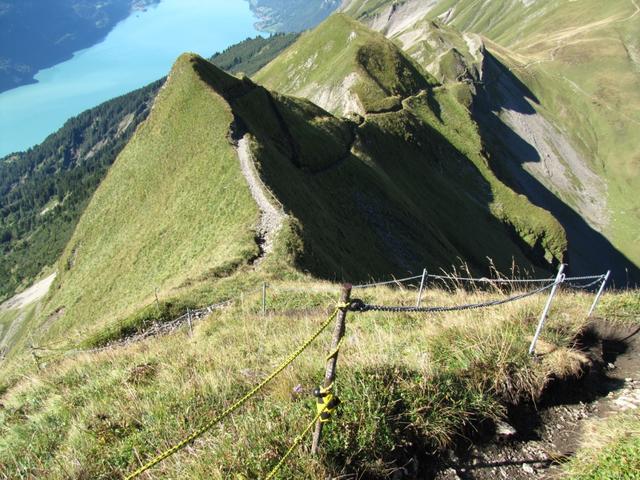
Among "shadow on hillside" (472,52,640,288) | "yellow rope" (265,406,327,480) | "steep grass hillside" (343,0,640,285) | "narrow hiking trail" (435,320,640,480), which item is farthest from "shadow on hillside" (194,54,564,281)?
"steep grass hillside" (343,0,640,285)

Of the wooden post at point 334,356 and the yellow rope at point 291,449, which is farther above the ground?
the wooden post at point 334,356

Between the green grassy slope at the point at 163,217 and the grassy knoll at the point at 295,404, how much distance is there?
1876cm

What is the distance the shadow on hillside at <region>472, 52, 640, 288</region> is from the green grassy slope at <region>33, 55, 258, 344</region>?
6987 centimetres

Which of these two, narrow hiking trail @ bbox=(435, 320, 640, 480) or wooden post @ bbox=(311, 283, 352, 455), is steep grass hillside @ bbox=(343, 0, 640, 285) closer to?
narrow hiking trail @ bbox=(435, 320, 640, 480)

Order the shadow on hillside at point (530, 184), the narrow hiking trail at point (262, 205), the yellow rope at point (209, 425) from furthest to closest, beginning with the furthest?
the shadow on hillside at point (530, 184) < the narrow hiking trail at point (262, 205) < the yellow rope at point (209, 425)

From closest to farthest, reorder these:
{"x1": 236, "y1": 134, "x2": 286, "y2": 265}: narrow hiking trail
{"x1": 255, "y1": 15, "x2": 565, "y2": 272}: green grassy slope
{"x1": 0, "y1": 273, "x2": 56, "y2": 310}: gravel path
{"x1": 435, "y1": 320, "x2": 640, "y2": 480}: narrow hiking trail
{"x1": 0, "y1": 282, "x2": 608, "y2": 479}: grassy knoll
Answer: {"x1": 0, "y1": 282, "x2": 608, "y2": 479}: grassy knoll → {"x1": 435, "y1": 320, "x2": 640, "y2": 480}: narrow hiking trail → {"x1": 236, "y1": 134, "x2": 286, "y2": 265}: narrow hiking trail → {"x1": 255, "y1": 15, "x2": 565, "y2": 272}: green grassy slope → {"x1": 0, "y1": 273, "x2": 56, "y2": 310}: gravel path

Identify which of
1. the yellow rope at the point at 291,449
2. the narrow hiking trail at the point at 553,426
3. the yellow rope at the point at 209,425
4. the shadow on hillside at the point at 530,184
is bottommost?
the shadow on hillside at the point at 530,184

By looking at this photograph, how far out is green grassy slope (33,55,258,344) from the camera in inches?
1321

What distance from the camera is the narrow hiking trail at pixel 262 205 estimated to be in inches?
1200

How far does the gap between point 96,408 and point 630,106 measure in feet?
745

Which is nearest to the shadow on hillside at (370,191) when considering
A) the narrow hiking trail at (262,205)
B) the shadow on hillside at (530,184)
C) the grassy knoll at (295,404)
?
the narrow hiking trail at (262,205)

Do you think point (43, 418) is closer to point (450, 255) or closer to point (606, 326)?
point (606, 326)

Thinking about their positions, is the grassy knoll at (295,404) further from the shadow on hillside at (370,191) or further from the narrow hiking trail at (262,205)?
the narrow hiking trail at (262,205)

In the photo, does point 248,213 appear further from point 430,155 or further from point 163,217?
point 430,155
